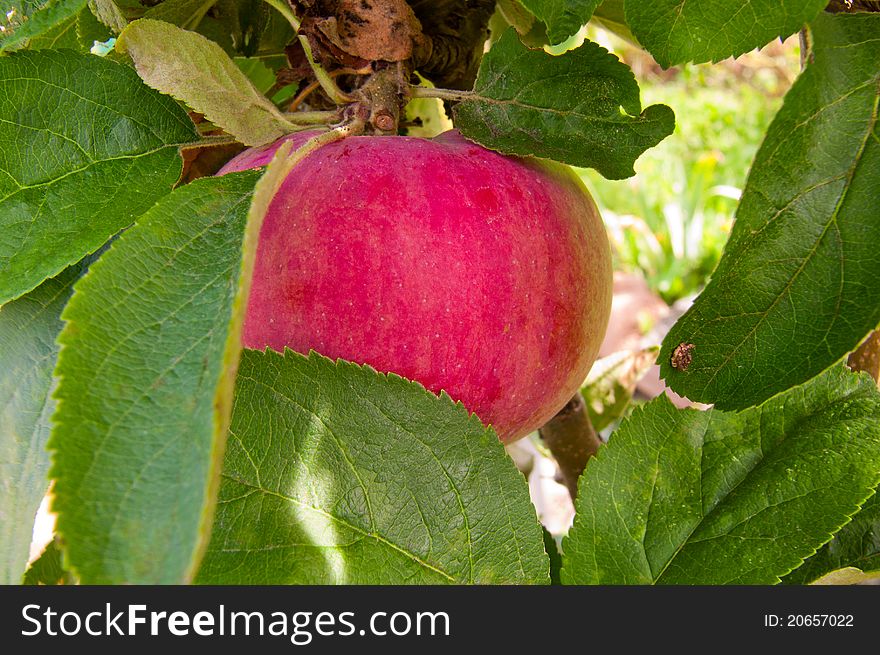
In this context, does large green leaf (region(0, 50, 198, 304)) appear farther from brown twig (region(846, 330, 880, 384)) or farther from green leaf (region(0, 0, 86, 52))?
brown twig (region(846, 330, 880, 384))

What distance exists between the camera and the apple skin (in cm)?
50

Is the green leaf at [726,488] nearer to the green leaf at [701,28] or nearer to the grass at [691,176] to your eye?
the green leaf at [701,28]

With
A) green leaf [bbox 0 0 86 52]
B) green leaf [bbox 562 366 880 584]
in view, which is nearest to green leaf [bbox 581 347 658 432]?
green leaf [bbox 562 366 880 584]

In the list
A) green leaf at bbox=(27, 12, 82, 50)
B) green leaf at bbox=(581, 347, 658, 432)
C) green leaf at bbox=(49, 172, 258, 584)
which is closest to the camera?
green leaf at bbox=(49, 172, 258, 584)

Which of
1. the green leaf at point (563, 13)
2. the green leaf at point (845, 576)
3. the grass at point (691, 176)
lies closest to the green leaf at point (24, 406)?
the green leaf at point (563, 13)

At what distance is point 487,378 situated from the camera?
1.74 feet

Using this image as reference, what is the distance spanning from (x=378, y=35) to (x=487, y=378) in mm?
230

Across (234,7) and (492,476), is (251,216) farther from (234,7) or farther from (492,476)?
(234,7)

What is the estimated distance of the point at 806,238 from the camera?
1.59 ft

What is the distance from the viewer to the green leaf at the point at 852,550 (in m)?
0.58

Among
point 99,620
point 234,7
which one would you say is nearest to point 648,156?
point 234,7

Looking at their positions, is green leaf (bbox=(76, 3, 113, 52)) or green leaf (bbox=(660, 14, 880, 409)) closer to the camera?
green leaf (bbox=(660, 14, 880, 409))

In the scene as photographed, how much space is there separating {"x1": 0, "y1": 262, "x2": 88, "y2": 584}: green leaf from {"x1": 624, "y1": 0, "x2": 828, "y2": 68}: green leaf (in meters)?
0.37

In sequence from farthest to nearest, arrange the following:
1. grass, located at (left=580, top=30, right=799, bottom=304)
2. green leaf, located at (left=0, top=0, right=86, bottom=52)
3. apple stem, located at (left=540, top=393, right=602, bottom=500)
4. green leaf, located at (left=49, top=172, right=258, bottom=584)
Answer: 1. grass, located at (left=580, top=30, right=799, bottom=304)
2. apple stem, located at (left=540, top=393, right=602, bottom=500)
3. green leaf, located at (left=0, top=0, right=86, bottom=52)
4. green leaf, located at (left=49, top=172, right=258, bottom=584)
